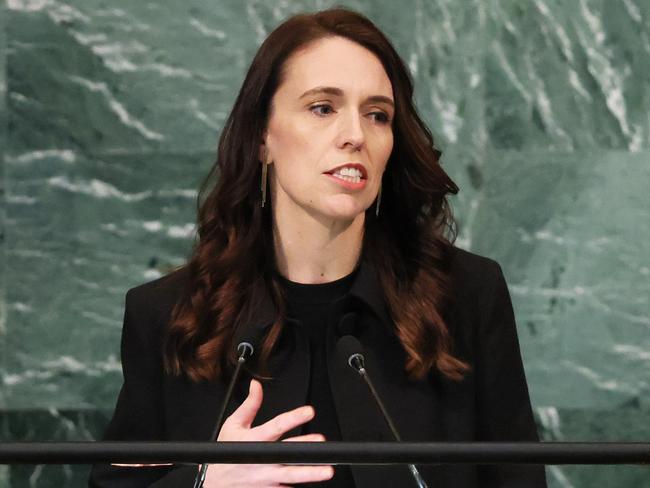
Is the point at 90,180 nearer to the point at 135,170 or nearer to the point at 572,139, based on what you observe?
the point at 135,170

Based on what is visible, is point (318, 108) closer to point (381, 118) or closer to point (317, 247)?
point (381, 118)

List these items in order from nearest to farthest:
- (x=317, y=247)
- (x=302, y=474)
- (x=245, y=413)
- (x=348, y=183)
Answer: (x=302, y=474) < (x=245, y=413) < (x=348, y=183) < (x=317, y=247)

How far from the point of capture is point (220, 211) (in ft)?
6.64

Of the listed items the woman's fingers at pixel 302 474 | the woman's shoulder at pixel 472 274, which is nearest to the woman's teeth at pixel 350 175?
the woman's shoulder at pixel 472 274

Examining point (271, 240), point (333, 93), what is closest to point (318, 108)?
point (333, 93)

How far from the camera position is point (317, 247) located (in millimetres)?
1910

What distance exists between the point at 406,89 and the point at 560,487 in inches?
50.6

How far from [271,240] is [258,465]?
57cm

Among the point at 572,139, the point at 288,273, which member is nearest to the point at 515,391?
the point at 288,273

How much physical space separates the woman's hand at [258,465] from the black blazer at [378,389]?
245 millimetres

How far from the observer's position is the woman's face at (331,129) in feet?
5.95

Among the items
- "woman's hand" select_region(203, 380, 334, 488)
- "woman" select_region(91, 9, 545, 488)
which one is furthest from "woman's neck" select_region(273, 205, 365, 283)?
"woman's hand" select_region(203, 380, 334, 488)

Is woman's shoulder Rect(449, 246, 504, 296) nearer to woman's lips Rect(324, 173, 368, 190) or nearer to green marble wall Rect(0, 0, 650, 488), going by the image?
woman's lips Rect(324, 173, 368, 190)

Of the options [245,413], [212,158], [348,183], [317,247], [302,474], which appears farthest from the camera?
[212,158]
